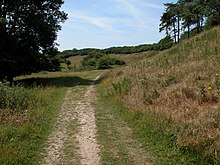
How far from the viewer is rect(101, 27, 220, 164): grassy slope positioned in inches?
271

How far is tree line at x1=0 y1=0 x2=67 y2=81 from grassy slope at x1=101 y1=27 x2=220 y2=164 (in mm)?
10958

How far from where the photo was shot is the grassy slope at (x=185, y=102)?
22.6ft

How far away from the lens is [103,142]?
8.04 m

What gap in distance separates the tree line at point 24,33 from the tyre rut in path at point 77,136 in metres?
11.9

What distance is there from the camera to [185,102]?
10.2m

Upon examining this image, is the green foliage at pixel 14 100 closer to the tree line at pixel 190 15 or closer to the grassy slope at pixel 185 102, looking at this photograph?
the grassy slope at pixel 185 102

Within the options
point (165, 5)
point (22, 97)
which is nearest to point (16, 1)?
point (22, 97)

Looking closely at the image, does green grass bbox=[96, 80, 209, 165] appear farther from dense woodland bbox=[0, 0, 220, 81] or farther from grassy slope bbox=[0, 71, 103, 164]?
dense woodland bbox=[0, 0, 220, 81]

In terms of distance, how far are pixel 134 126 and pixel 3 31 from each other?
677 inches

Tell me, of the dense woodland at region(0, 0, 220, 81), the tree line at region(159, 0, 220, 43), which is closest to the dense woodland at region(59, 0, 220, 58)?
the tree line at region(159, 0, 220, 43)

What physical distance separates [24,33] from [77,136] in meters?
17.6

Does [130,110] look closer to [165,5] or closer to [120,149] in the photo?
[120,149]

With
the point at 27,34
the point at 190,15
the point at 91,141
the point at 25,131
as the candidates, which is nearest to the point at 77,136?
the point at 91,141

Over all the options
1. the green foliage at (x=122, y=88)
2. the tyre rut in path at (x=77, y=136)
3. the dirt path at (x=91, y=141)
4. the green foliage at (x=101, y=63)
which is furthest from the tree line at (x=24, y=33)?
the green foliage at (x=101, y=63)
